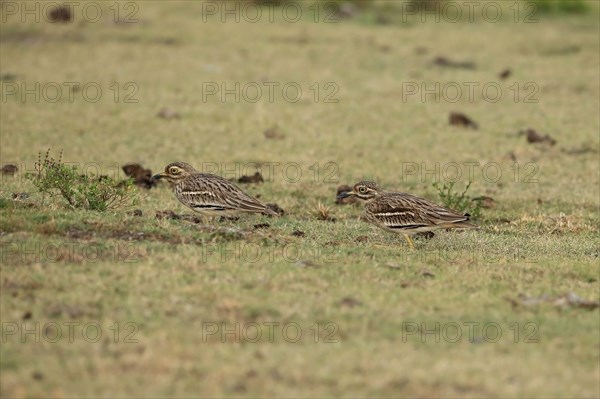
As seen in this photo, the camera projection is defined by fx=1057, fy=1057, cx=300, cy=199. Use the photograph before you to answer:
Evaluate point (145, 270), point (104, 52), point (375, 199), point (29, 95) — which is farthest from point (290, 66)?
point (145, 270)

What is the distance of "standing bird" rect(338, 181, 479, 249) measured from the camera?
1282 centimetres

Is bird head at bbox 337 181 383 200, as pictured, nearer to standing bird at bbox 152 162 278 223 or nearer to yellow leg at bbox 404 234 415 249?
yellow leg at bbox 404 234 415 249

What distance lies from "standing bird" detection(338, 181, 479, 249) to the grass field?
0.92 ft

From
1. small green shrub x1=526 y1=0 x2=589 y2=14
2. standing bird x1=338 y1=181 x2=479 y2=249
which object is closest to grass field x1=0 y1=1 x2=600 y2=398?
standing bird x1=338 y1=181 x2=479 y2=249

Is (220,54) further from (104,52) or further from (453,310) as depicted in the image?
(453,310)

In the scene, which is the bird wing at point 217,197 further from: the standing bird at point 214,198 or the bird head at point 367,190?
the bird head at point 367,190

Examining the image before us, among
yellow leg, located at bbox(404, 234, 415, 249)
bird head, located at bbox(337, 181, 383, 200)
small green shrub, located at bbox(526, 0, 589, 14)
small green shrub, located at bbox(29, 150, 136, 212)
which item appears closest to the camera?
yellow leg, located at bbox(404, 234, 415, 249)

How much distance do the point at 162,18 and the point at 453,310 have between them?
2334 centimetres

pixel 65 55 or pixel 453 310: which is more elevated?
pixel 65 55

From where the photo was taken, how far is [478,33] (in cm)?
3145

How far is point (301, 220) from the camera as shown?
14898 mm

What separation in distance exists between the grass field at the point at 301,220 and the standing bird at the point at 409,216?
0.28 m

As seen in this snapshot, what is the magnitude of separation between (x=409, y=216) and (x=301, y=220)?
2450mm

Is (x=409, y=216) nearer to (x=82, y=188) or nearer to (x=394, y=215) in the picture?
(x=394, y=215)
